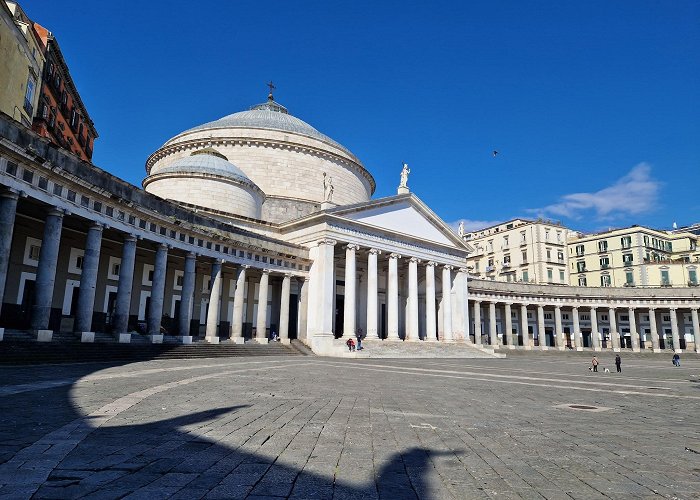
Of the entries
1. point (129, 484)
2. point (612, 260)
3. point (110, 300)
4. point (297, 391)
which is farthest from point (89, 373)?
point (612, 260)

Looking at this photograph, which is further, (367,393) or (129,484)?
(367,393)

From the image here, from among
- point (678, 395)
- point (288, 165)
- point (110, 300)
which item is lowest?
point (678, 395)

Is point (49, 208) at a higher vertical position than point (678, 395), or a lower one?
higher

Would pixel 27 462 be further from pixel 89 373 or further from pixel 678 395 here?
pixel 678 395

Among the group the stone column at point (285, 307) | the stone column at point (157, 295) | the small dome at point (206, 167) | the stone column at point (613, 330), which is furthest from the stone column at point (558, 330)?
the stone column at point (157, 295)

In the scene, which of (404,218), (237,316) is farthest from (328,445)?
(404,218)

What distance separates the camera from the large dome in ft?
165

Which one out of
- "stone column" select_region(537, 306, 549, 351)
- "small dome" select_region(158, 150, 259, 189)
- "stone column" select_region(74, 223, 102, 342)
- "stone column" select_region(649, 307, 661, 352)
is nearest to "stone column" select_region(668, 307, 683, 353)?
"stone column" select_region(649, 307, 661, 352)

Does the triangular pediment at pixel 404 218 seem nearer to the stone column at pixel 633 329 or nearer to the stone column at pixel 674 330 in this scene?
the stone column at pixel 633 329

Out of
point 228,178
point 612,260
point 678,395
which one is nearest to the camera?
point 678,395

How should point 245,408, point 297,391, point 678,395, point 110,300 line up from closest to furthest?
point 245,408, point 297,391, point 678,395, point 110,300

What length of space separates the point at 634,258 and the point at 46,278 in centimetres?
7573

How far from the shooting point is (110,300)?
31125 mm

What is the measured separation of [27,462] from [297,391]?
308 inches
